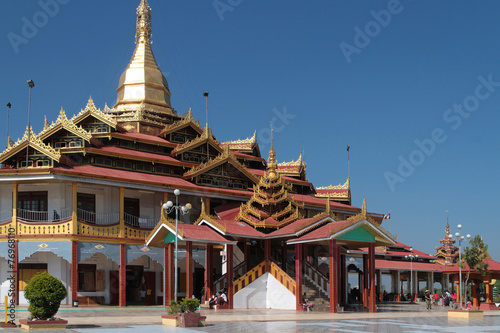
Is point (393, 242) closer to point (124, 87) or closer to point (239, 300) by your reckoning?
point (239, 300)

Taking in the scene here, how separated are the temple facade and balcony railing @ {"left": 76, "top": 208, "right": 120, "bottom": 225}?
79 mm

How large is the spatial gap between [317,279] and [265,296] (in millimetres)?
3196

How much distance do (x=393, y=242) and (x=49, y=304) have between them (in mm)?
18621

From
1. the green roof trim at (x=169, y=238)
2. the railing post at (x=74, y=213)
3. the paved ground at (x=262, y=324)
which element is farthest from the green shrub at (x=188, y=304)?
the railing post at (x=74, y=213)

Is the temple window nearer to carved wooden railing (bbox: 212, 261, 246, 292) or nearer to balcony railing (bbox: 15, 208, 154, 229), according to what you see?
balcony railing (bbox: 15, 208, 154, 229)

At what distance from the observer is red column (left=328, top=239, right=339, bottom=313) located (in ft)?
103

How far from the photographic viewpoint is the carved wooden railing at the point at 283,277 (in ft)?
108

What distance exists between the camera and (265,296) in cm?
3412

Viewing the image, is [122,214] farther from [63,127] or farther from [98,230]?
[63,127]

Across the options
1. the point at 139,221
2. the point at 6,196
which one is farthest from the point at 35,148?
the point at 139,221

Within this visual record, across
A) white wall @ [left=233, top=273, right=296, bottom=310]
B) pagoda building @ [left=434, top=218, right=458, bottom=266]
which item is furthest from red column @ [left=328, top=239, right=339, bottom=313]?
pagoda building @ [left=434, top=218, right=458, bottom=266]

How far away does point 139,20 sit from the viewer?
54625mm

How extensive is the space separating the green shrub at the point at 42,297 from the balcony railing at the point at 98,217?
15.4 metres

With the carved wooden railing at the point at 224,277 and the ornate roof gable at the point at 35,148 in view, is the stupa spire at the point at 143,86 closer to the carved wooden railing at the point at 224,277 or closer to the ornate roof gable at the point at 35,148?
the ornate roof gable at the point at 35,148
